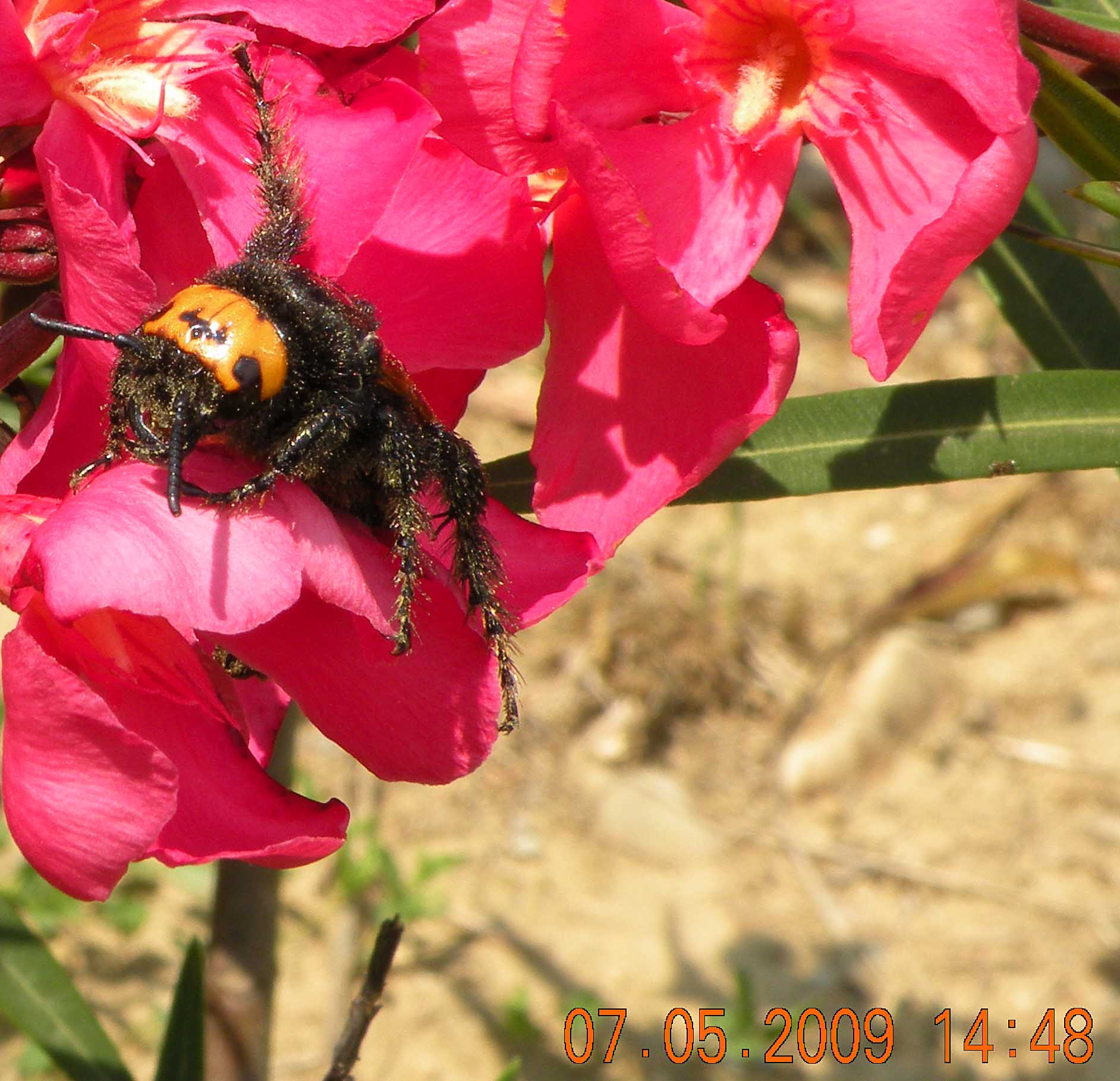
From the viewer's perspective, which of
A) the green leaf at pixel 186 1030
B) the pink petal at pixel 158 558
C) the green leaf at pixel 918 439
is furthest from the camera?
the green leaf at pixel 186 1030

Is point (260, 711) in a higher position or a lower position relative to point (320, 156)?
lower

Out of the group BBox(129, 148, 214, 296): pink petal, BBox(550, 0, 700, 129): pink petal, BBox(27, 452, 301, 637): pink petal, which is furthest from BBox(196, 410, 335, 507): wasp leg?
BBox(550, 0, 700, 129): pink petal

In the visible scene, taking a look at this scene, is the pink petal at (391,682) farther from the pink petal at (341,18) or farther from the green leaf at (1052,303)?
the green leaf at (1052,303)

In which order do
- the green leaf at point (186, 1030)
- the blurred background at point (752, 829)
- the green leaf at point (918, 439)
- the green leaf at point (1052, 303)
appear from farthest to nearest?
the blurred background at point (752, 829)
the green leaf at point (186, 1030)
the green leaf at point (1052, 303)
the green leaf at point (918, 439)

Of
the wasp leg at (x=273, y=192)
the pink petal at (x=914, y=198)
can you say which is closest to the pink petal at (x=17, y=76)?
the wasp leg at (x=273, y=192)

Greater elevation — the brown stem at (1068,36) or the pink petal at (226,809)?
the brown stem at (1068,36)

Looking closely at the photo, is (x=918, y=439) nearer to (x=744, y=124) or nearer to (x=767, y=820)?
(x=744, y=124)

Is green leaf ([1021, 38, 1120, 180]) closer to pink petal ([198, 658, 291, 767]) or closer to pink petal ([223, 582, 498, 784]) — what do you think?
pink petal ([223, 582, 498, 784])

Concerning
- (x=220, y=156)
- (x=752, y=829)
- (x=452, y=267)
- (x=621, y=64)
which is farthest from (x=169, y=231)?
(x=752, y=829)
